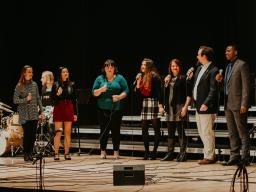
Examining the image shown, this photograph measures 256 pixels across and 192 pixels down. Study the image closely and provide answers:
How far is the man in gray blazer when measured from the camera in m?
8.02

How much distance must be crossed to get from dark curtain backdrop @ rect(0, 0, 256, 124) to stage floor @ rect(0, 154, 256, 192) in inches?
122

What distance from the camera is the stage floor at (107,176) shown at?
6.39 m

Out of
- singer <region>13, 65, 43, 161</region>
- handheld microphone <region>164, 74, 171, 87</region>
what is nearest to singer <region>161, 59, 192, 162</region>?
handheld microphone <region>164, 74, 171, 87</region>

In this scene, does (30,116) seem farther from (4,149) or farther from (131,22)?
(131,22)

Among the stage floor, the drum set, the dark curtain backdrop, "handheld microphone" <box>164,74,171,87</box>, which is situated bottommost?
the stage floor

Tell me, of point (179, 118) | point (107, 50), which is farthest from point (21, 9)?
point (179, 118)

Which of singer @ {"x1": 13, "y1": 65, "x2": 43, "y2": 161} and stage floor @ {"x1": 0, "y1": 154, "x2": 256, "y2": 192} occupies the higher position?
singer @ {"x1": 13, "y1": 65, "x2": 43, "y2": 161}

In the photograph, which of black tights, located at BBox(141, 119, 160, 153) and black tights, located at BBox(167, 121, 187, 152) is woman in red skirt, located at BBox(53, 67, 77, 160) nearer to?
black tights, located at BBox(141, 119, 160, 153)

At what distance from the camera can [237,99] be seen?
811 cm

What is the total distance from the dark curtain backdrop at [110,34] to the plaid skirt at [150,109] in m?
2.49

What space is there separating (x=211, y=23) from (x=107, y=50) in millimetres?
2807

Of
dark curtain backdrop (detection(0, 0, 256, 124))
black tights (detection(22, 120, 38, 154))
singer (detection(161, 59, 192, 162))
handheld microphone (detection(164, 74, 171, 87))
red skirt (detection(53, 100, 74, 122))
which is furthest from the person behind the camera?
dark curtain backdrop (detection(0, 0, 256, 124))

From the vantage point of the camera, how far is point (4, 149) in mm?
11062

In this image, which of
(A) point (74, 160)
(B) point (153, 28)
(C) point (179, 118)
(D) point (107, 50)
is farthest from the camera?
(D) point (107, 50)
